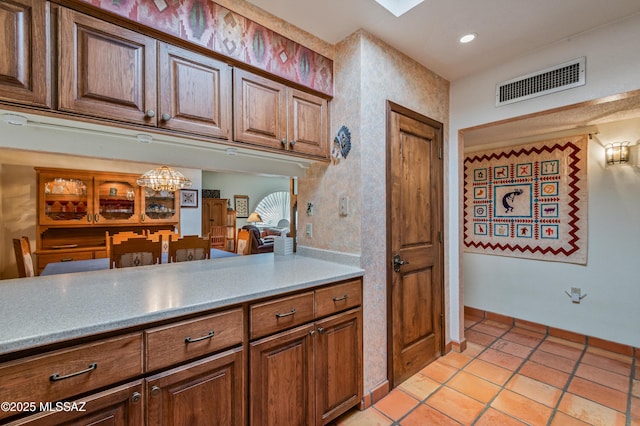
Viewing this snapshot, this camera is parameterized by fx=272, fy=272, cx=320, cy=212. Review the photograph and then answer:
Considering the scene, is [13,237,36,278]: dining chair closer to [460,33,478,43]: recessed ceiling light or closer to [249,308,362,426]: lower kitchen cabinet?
[249,308,362,426]: lower kitchen cabinet

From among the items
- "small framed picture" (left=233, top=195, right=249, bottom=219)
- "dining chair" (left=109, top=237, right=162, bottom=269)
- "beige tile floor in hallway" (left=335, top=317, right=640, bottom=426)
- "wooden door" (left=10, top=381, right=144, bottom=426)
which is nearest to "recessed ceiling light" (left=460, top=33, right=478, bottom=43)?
"beige tile floor in hallway" (left=335, top=317, right=640, bottom=426)

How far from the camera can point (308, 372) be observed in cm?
142

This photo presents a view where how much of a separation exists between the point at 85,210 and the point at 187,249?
277 cm

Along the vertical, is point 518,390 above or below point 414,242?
below

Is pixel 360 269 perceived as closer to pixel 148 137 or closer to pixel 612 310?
pixel 148 137

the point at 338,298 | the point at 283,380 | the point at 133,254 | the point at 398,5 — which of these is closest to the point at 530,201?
the point at 398,5

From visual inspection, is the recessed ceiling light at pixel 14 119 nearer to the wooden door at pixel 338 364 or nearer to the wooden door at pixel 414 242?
the wooden door at pixel 338 364

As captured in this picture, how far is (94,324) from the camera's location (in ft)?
2.81

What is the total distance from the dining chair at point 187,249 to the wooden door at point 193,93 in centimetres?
177

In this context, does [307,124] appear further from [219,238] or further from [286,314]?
[219,238]

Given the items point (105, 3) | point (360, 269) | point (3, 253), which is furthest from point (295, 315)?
point (3, 253)

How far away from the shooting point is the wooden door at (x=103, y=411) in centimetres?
80

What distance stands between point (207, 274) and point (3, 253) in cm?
440

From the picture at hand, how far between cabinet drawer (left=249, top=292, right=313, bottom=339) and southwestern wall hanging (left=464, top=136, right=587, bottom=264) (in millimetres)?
2606
